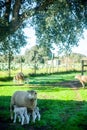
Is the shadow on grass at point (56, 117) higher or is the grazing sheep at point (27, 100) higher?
the grazing sheep at point (27, 100)

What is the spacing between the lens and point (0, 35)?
20547 millimetres

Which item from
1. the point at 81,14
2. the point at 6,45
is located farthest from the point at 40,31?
the point at 81,14

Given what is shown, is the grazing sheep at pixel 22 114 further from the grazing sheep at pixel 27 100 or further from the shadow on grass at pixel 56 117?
the grazing sheep at pixel 27 100

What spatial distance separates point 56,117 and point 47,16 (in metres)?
9.97

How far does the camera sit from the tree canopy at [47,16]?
68.6 ft

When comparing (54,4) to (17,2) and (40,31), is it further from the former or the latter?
(40,31)

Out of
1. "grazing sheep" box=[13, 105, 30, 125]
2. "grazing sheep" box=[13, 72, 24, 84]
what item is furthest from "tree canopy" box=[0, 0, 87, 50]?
"grazing sheep" box=[13, 72, 24, 84]

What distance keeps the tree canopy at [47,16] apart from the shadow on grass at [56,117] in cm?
446

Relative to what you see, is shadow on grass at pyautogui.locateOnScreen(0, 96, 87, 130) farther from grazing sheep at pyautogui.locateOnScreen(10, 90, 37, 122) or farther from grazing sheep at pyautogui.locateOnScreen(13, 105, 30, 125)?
grazing sheep at pyautogui.locateOnScreen(10, 90, 37, 122)

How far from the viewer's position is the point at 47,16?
24.8 meters

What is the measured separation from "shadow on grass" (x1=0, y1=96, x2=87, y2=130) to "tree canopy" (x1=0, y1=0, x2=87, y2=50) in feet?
14.6

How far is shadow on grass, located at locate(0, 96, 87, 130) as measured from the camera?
47.5 ft

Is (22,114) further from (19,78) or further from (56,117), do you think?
(19,78)

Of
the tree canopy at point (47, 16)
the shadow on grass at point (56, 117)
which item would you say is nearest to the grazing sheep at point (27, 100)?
the shadow on grass at point (56, 117)
